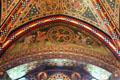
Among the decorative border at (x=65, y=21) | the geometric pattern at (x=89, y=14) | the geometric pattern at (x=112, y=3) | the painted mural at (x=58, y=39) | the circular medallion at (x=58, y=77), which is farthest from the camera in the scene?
the geometric pattern at (x=89, y=14)

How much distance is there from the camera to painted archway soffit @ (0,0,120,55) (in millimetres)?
8930

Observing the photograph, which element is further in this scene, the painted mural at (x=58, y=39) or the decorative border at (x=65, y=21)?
the painted mural at (x=58, y=39)

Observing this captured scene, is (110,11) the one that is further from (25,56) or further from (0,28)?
(0,28)

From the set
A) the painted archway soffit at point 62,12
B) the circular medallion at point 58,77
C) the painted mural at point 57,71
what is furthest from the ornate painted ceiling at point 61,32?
the circular medallion at point 58,77

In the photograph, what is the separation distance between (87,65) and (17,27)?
3266mm

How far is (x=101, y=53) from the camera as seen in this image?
9289 mm

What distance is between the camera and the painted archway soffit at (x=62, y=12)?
29.3ft

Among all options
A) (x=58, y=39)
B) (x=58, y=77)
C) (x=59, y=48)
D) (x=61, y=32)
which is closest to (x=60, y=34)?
(x=61, y=32)

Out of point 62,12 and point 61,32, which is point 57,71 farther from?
point 62,12

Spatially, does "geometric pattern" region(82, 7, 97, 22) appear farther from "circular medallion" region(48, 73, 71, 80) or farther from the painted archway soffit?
"circular medallion" region(48, 73, 71, 80)

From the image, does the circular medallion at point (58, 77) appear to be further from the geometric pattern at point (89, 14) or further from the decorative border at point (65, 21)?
the geometric pattern at point (89, 14)

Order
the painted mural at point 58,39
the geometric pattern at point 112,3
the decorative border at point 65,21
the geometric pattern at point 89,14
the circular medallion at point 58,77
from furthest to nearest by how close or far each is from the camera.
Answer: the geometric pattern at point 89,14
the painted mural at point 58,39
the decorative border at point 65,21
the circular medallion at point 58,77
the geometric pattern at point 112,3

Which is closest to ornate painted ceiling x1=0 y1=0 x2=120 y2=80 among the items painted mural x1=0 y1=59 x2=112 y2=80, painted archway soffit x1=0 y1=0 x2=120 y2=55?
painted archway soffit x1=0 y1=0 x2=120 y2=55

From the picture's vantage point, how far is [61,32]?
1010 centimetres
